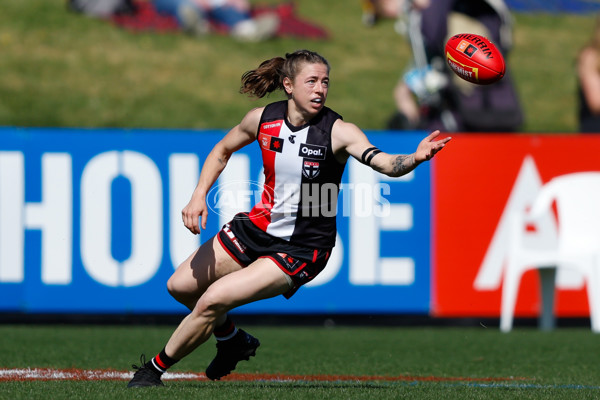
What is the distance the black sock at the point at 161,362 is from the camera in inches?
246

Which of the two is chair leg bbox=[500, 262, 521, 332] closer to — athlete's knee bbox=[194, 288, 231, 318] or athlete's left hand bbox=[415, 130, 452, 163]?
athlete's knee bbox=[194, 288, 231, 318]

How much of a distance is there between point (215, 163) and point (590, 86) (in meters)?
7.49

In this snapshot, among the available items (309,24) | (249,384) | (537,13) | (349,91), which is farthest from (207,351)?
(537,13)

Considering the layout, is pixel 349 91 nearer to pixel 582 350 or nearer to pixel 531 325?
pixel 531 325

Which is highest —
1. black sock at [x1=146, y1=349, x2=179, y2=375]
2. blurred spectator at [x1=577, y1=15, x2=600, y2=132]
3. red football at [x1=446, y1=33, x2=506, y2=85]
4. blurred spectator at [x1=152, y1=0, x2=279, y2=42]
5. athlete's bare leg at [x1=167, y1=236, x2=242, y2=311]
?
blurred spectator at [x1=152, y1=0, x2=279, y2=42]

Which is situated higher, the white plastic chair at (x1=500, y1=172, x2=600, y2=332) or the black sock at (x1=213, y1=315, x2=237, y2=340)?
the white plastic chair at (x1=500, y1=172, x2=600, y2=332)

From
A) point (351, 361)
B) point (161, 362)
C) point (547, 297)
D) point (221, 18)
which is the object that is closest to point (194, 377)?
point (161, 362)

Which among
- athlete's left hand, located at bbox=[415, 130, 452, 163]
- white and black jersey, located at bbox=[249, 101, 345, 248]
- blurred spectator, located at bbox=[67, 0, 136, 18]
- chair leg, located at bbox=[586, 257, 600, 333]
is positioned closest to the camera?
athlete's left hand, located at bbox=[415, 130, 452, 163]

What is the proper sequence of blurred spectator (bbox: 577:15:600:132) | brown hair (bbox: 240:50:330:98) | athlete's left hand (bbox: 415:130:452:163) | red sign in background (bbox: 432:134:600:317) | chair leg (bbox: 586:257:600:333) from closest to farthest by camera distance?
athlete's left hand (bbox: 415:130:452:163)
brown hair (bbox: 240:50:330:98)
chair leg (bbox: 586:257:600:333)
red sign in background (bbox: 432:134:600:317)
blurred spectator (bbox: 577:15:600:132)

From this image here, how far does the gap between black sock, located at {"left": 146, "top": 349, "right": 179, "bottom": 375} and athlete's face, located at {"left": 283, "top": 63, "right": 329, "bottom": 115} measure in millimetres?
1679

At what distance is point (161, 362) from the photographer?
20.5 ft

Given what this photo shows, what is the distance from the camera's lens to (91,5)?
779 inches

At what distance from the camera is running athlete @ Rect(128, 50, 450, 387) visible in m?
6.15

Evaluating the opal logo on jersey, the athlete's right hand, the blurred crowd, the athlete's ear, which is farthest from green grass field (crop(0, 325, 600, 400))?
the blurred crowd
